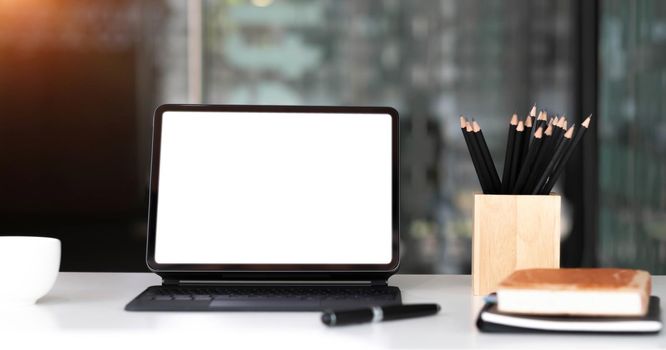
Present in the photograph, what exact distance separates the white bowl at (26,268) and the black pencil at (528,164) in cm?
62

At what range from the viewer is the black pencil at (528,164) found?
111 cm

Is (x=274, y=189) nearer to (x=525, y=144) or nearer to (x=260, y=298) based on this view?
(x=260, y=298)

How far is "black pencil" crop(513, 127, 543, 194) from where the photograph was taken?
1.11 metres

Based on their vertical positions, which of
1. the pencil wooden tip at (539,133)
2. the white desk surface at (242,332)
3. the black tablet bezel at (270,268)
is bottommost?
the white desk surface at (242,332)

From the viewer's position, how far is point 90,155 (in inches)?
63.3

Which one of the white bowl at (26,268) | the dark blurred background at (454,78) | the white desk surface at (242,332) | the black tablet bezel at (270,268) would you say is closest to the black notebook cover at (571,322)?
the white desk surface at (242,332)

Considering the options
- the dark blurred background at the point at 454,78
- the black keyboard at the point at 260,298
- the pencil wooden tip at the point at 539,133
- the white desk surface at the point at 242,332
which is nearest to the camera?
the white desk surface at the point at 242,332

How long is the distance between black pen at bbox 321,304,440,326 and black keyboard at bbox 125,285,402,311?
0.23ft

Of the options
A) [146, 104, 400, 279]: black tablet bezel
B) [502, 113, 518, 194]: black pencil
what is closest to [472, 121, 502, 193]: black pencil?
[502, 113, 518, 194]: black pencil

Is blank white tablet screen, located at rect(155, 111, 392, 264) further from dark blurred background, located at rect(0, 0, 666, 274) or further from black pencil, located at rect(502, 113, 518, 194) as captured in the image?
dark blurred background, located at rect(0, 0, 666, 274)

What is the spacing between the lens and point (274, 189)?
1163mm

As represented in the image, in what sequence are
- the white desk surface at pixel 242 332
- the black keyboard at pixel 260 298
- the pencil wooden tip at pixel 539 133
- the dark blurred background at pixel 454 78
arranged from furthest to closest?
the dark blurred background at pixel 454 78 < the pencil wooden tip at pixel 539 133 < the black keyboard at pixel 260 298 < the white desk surface at pixel 242 332

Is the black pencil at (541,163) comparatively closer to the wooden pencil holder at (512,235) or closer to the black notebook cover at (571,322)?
the wooden pencil holder at (512,235)

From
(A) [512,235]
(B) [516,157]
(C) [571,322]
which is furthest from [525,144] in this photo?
(C) [571,322]
